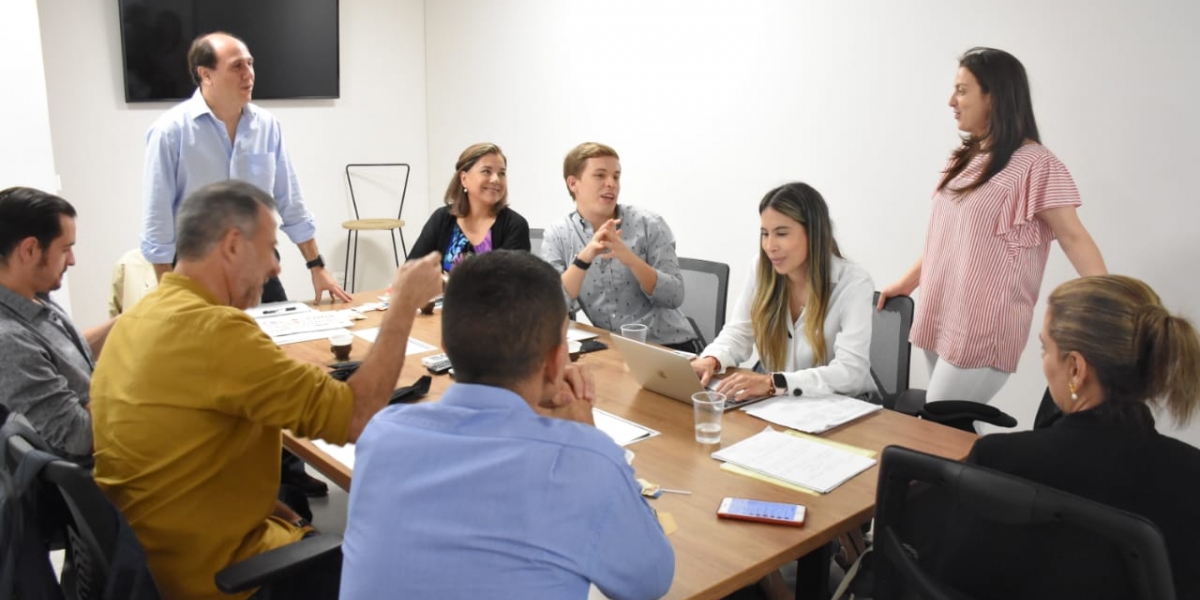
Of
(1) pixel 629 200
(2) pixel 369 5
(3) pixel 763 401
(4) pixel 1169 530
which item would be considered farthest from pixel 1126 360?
(2) pixel 369 5

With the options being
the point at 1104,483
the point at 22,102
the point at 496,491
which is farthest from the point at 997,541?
the point at 22,102

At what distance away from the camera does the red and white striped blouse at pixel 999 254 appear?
2582mm

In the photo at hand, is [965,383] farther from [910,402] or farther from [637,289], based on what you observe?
[637,289]

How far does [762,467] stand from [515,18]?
4584 mm

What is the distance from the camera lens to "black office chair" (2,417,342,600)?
52.9 inches

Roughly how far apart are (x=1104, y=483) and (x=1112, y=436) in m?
0.08

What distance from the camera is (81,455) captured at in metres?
1.95

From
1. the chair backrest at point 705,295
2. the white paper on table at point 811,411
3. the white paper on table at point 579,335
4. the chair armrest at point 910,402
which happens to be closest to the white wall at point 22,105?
the white paper on table at point 579,335

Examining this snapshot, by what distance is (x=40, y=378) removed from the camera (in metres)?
1.89

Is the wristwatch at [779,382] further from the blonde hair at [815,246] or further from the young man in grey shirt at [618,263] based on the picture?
the young man in grey shirt at [618,263]

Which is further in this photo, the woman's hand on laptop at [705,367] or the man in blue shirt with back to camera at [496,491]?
the woman's hand on laptop at [705,367]

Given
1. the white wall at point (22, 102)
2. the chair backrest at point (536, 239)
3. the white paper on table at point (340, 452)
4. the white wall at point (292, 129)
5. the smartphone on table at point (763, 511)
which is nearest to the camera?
the smartphone on table at point (763, 511)

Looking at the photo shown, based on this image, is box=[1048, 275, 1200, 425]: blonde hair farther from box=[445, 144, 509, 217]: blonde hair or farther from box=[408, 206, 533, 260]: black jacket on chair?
box=[445, 144, 509, 217]: blonde hair

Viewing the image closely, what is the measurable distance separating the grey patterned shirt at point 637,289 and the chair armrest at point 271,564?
178 centimetres
